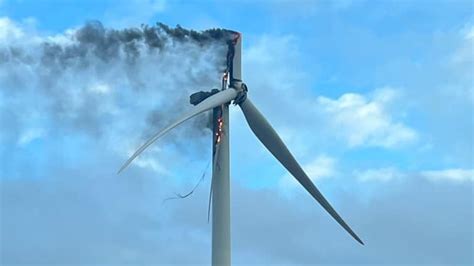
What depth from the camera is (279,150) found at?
6384 cm

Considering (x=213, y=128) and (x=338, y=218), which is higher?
(x=213, y=128)

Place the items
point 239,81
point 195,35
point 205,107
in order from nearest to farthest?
point 205,107, point 239,81, point 195,35

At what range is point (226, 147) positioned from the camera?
6144 cm

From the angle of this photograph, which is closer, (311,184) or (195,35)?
(311,184)

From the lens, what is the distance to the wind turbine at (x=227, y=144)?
59.1 m

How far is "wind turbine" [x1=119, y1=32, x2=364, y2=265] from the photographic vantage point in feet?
194

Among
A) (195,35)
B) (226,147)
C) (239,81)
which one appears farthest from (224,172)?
(195,35)

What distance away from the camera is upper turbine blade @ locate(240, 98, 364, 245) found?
63.5 meters

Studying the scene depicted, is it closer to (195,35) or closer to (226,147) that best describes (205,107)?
(226,147)

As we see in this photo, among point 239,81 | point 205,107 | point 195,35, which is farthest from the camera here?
point 195,35

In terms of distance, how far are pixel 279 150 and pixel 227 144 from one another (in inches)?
165

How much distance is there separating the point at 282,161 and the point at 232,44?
28.9 feet

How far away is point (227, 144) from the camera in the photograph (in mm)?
61625

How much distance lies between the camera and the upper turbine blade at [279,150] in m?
63.5
